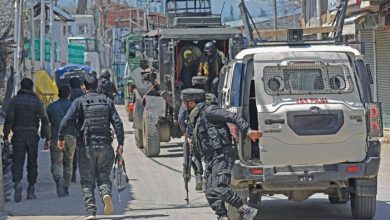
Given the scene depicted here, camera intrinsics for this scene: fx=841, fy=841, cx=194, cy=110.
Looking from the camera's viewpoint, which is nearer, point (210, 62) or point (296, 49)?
point (296, 49)

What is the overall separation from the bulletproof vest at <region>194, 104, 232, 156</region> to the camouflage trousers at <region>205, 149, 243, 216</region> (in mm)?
106

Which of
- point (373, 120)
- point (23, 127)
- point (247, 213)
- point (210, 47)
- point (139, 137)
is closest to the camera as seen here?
point (247, 213)

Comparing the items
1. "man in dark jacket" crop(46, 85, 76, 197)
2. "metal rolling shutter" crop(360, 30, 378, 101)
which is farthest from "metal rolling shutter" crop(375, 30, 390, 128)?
"man in dark jacket" crop(46, 85, 76, 197)

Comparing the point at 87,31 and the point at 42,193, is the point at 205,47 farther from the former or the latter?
the point at 87,31

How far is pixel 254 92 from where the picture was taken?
1011 cm

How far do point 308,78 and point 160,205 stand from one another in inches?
130

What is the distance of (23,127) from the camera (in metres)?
12.6

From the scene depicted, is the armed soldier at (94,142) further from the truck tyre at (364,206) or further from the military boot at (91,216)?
the truck tyre at (364,206)

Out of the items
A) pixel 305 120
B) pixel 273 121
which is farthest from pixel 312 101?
pixel 273 121

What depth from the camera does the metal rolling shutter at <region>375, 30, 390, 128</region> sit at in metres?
21.5

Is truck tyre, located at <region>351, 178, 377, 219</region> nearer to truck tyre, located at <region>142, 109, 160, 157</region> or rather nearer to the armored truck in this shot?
the armored truck

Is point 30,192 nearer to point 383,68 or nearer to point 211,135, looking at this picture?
point 211,135

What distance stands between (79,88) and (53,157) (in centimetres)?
193

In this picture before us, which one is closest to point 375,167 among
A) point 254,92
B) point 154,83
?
point 254,92
